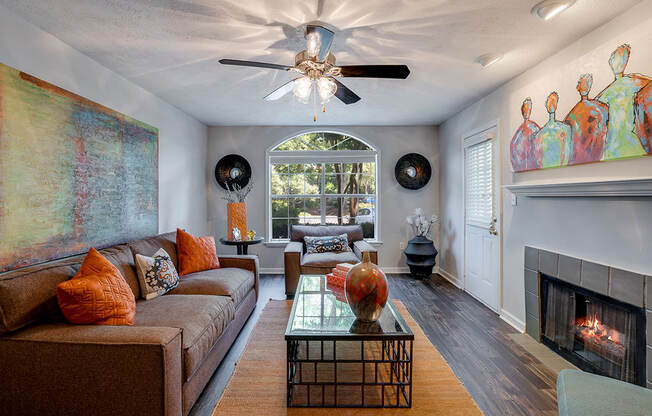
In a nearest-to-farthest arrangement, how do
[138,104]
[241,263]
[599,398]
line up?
[599,398] < [138,104] < [241,263]

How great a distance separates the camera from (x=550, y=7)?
6.40ft

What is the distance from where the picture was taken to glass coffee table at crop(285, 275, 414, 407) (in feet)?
5.54

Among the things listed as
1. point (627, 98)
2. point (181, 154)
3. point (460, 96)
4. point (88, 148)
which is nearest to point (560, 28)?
point (627, 98)

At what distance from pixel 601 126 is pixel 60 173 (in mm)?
3795

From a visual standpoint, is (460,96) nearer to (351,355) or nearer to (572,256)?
(572,256)

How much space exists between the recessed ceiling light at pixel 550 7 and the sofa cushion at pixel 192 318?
2824mm

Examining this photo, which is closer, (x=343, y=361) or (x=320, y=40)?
(x=343, y=361)

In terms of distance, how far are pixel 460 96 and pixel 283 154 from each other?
2844 millimetres

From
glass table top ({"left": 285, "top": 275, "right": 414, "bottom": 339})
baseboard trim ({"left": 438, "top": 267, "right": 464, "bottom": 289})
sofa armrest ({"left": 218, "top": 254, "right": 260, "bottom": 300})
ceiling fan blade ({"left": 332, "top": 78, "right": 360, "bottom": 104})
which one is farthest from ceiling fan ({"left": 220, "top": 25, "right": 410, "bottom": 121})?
baseboard trim ({"left": 438, "top": 267, "right": 464, "bottom": 289})

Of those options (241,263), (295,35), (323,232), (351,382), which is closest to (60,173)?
(241,263)

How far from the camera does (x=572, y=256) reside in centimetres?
248

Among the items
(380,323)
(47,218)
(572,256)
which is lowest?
(380,323)

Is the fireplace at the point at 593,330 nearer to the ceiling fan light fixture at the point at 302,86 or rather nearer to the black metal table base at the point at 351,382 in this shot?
the black metal table base at the point at 351,382

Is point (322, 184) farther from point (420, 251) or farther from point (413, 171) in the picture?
point (420, 251)
